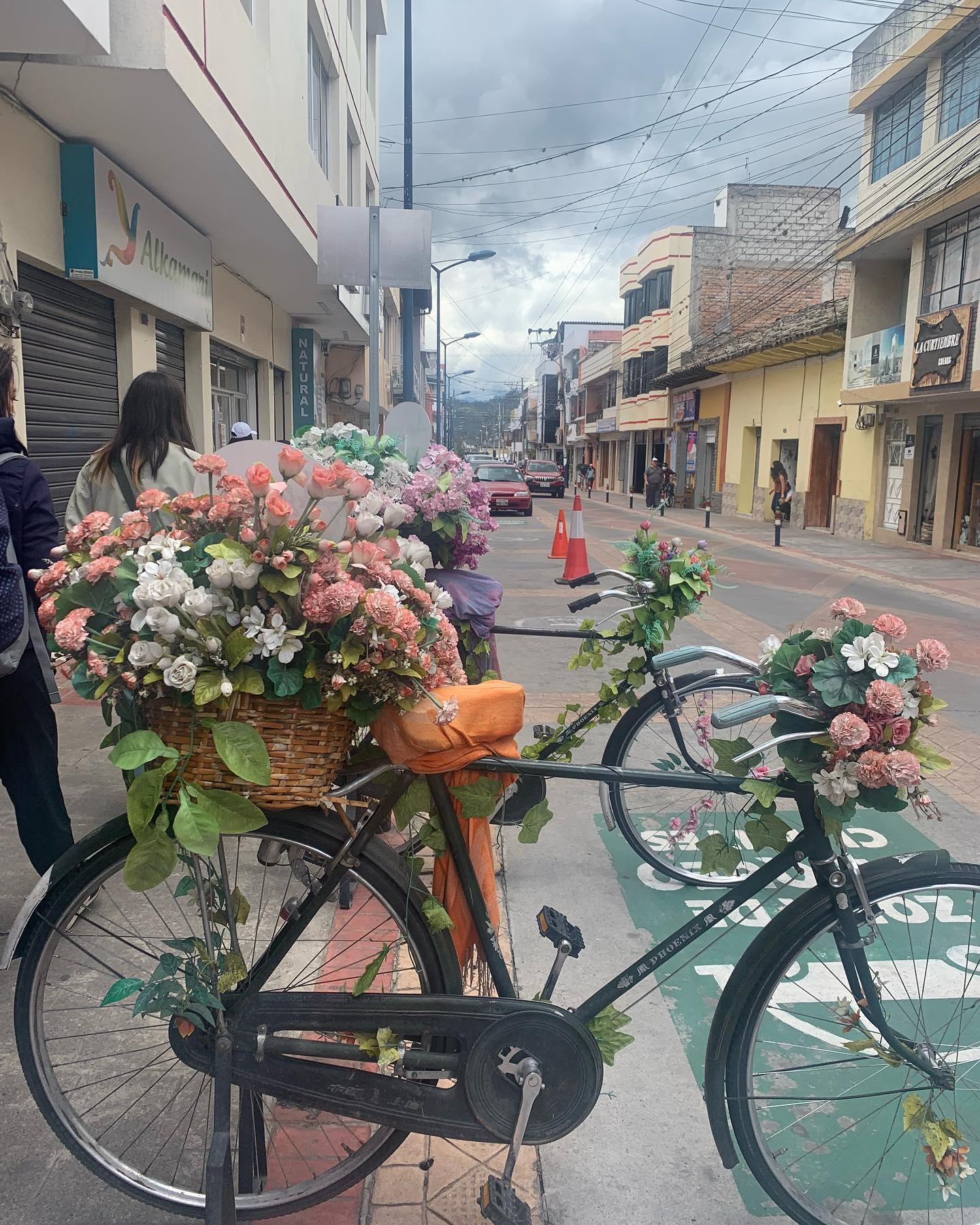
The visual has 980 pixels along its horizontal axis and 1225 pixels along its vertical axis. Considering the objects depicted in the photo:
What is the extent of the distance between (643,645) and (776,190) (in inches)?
1459

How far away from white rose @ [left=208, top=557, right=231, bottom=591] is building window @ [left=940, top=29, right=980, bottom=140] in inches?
715

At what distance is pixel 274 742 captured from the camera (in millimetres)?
1707

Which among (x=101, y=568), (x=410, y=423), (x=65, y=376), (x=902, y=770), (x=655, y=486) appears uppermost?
(x=65, y=376)

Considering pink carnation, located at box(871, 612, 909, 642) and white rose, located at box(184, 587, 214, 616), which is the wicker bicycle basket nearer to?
white rose, located at box(184, 587, 214, 616)

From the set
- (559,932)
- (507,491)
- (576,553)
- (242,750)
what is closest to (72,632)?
(242,750)

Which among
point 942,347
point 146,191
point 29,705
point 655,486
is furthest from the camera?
point 655,486

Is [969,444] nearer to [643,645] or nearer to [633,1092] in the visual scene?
[643,645]

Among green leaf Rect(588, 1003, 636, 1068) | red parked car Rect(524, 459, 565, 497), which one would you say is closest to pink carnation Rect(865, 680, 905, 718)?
green leaf Rect(588, 1003, 636, 1068)

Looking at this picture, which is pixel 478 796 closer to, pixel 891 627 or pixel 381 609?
pixel 381 609

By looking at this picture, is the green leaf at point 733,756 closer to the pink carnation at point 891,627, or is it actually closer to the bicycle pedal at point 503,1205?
the pink carnation at point 891,627

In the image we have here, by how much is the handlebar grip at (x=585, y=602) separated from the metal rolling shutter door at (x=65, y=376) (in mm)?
3847

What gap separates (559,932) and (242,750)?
825 millimetres

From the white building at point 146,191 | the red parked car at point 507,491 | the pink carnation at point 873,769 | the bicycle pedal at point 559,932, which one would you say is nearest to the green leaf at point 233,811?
the bicycle pedal at point 559,932

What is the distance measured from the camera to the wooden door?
23.0m
